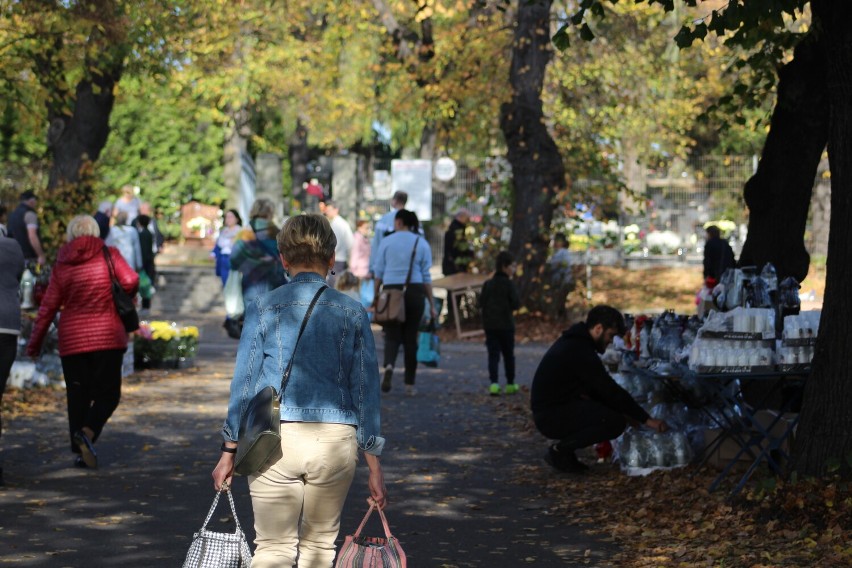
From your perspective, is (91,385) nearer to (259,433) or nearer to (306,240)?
(306,240)

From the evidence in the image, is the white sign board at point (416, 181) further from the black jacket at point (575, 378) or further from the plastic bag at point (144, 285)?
the black jacket at point (575, 378)

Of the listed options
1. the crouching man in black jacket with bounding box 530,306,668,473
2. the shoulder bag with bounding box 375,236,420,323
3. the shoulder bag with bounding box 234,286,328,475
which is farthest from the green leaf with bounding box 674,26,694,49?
the shoulder bag with bounding box 375,236,420,323

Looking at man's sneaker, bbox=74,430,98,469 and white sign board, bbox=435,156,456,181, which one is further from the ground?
white sign board, bbox=435,156,456,181

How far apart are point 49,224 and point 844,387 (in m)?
17.2

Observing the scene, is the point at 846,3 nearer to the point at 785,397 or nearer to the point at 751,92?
the point at 785,397

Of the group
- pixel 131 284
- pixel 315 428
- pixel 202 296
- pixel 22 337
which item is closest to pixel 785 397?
pixel 131 284

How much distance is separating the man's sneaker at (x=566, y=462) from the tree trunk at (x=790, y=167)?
90.6 inches

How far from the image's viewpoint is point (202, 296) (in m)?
31.6

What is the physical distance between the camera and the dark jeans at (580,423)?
34.5 feet

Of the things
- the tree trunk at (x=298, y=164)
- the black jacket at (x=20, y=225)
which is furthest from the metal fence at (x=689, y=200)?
the tree trunk at (x=298, y=164)

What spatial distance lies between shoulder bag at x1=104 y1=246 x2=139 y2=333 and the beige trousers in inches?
220

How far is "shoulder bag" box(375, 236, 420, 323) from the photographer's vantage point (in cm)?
1504

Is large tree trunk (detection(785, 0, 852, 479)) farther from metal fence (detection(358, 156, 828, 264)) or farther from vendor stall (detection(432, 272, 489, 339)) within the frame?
metal fence (detection(358, 156, 828, 264))

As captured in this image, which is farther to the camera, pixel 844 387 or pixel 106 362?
pixel 106 362
